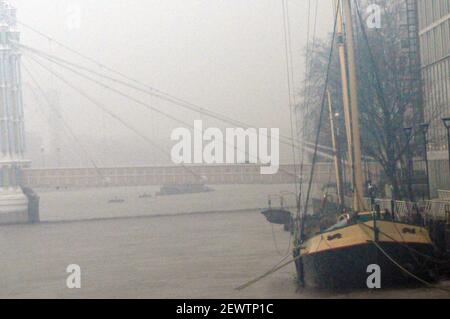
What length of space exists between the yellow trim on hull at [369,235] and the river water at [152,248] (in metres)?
0.58

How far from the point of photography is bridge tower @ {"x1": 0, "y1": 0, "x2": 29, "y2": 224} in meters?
28.1

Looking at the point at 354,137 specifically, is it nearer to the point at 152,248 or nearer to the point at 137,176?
the point at 152,248

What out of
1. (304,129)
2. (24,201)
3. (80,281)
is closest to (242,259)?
(80,281)

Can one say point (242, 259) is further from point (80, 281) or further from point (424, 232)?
point (424, 232)

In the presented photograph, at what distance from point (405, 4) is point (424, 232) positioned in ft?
34.4

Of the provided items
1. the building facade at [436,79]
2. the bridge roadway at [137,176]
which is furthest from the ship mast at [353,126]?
the bridge roadway at [137,176]

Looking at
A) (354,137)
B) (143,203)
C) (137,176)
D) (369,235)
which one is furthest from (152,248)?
(143,203)

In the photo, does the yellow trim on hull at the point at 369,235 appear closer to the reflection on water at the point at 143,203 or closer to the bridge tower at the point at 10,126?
the reflection on water at the point at 143,203

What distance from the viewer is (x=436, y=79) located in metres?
17.2

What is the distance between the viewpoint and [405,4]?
1869 cm

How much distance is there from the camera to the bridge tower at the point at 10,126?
28078 millimetres

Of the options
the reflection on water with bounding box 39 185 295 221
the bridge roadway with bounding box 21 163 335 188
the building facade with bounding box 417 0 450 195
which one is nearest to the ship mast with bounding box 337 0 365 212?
the building facade with bounding box 417 0 450 195

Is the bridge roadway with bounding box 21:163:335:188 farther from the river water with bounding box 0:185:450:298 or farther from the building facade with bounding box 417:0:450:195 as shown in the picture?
the building facade with bounding box 417:0:450:195

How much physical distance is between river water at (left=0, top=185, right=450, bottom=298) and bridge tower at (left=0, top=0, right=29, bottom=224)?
1.06 metres
